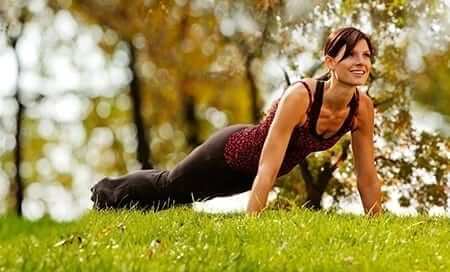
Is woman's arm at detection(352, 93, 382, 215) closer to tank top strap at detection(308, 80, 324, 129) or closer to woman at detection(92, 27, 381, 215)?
woman at detection(92, 27, 381, 215)

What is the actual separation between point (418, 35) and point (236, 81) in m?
6.39

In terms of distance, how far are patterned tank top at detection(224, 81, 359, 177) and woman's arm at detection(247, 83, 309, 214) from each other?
17cm

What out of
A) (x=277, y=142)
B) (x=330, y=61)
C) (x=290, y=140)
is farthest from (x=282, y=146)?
(x=330, y=61)

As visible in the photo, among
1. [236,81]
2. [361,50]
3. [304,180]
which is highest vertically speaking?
[361,50]

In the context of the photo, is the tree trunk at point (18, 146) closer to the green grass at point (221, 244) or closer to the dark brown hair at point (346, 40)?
the dark brown hair at point (346, 40)

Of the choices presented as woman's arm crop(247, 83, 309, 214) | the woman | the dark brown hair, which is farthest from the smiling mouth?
woman's arm crop(247, 83, 309, 214)

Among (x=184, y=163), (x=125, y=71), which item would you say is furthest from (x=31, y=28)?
(x=184, y=163)

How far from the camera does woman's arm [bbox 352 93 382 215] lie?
338 inches

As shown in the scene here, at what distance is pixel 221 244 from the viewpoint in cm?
561

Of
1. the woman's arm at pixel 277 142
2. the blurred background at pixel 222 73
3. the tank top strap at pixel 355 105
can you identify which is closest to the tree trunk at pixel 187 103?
the blurred background at pixel 222 73

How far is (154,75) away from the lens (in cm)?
2955

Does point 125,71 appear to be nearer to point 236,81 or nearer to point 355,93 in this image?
point 236,81

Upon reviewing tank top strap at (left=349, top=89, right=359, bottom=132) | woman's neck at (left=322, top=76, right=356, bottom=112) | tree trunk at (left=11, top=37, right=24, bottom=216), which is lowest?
tree trunk at (left=11, top=37, right=24, bottom=216)

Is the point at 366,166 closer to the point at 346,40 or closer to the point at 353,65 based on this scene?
the point at 353,65
